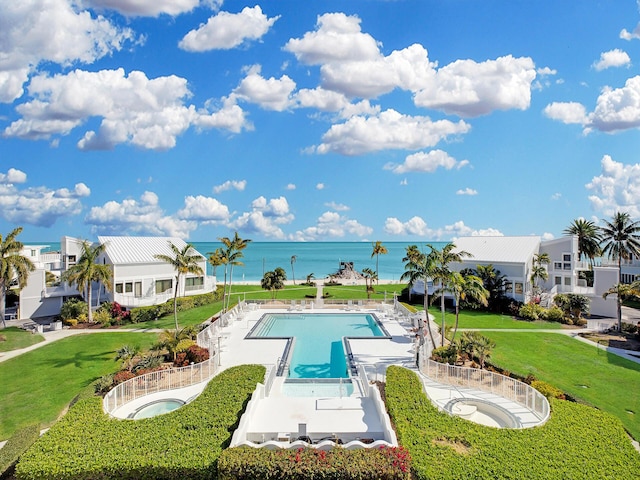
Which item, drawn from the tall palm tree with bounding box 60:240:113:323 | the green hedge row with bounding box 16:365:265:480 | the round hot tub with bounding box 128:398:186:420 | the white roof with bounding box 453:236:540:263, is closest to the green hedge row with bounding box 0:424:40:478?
the green hedge row with bounding box 16:365:265:480

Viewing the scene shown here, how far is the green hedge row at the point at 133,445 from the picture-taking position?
10.2 meters

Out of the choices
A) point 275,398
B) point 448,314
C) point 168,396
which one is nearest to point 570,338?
point 448,314

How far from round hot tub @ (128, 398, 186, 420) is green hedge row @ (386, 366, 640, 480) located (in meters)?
8.80

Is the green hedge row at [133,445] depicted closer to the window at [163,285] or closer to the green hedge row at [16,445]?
the green hedge row at [16,445]

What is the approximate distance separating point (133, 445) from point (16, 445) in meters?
4.67

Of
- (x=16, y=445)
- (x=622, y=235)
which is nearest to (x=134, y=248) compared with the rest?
(x=16, y=445)

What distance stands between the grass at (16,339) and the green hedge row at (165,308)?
6.97 meters

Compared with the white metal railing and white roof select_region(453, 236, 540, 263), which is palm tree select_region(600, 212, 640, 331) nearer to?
white roof select_region(453, 236, 540, 263)

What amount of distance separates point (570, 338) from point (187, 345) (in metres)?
25.9

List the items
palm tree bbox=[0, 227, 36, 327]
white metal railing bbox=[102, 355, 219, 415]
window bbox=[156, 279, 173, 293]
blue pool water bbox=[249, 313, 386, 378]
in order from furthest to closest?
window bbox=[156, 279, 173, 293]
palm tree bbox=[0, 227, 36, 327]
blue pool water bbox=[249, 313, 386, 378]
white metal railing bbox=[102, 355, 219, 415]

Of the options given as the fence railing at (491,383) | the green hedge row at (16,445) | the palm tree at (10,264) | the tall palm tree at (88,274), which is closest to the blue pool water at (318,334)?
the fence railing at (491,383)

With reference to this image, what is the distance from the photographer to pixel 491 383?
16.8m

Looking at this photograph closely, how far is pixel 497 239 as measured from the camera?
44156 millimetres

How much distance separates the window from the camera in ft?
128
